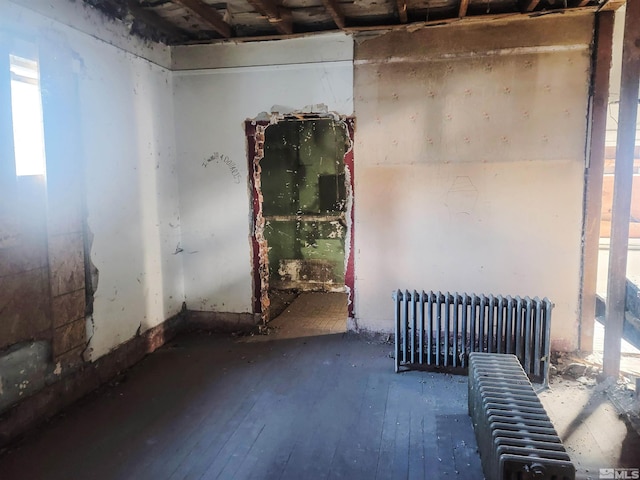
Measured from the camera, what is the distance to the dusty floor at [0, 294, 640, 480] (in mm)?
2846

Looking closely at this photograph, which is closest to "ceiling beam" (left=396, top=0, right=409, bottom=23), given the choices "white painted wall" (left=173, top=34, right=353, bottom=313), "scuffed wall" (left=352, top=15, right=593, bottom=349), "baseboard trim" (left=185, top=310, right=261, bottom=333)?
"scuffed wall" (left=352, top=15, right=593, bottom=349)

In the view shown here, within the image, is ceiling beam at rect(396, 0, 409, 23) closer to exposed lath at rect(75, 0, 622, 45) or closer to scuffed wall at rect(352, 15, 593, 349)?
exposed lath at rect(75, 0, 622, 45)

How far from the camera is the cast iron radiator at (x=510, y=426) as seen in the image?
7.14 feet

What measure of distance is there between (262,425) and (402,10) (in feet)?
11.9

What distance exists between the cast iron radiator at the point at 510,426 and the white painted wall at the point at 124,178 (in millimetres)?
3096

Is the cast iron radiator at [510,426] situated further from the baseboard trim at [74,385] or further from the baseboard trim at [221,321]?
the baseboard trim at [74,385]

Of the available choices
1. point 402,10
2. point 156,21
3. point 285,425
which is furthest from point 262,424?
point 156,21

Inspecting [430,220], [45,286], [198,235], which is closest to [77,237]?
[45,286]

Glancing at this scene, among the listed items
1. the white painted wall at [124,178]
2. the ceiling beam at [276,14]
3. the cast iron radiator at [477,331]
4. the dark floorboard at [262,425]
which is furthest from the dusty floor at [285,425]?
the ceiling beam at [276,14]

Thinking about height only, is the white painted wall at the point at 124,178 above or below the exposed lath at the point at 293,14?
below

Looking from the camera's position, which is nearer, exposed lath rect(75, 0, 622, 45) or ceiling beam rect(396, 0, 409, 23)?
ceiling beam rect(396, 0, 409, 23)

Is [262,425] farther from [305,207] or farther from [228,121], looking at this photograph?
[305,207]

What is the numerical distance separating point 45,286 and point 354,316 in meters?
2.93

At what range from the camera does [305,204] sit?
704 centimetres
